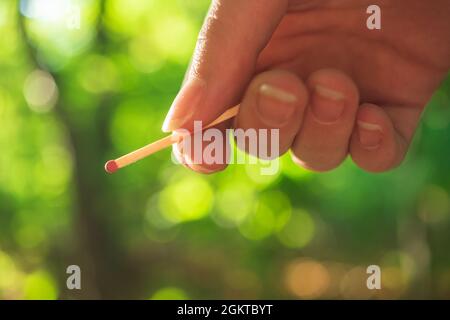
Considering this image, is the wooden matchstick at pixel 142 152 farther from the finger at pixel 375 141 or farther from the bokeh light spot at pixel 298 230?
the bokeh light spot at pixel 298 230

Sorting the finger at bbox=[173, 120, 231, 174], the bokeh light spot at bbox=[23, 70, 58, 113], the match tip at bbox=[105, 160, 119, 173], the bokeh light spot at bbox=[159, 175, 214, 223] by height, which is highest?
the bokeh light spot at bbox=[23, 70, 58, 113]

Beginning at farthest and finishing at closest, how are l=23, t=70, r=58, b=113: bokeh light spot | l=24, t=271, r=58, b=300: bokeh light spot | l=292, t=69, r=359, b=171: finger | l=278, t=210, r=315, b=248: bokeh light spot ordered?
l=278, t=210, r=315, b=248: bokeh light spot, l=24, t=271, r=58, b=300: bokeh light spot, l=23, t=70, r=58, b=113: bokeh light spot, l=292, t=69, r=359, b=171: finger

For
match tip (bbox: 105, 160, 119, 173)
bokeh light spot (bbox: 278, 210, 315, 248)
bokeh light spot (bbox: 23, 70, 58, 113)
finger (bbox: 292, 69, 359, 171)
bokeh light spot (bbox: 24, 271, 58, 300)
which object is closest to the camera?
match tip (bbox: 105, 160, 119, 173)

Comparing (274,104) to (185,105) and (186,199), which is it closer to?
(185,105)

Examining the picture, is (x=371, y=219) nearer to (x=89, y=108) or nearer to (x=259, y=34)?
(x=89, y=108)

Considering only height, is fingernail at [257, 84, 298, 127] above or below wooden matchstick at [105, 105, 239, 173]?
above

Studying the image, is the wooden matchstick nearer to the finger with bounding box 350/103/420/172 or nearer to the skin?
the skin

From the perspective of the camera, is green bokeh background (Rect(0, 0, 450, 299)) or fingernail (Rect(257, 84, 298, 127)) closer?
fingernail (Rect(257, 84, 298, 127))

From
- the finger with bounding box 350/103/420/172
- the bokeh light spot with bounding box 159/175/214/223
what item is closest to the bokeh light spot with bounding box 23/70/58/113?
the bokeh light spot with bounding box 159/175/214/223

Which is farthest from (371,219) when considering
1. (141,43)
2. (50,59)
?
(50,59)
